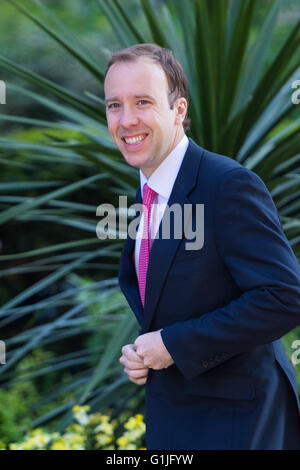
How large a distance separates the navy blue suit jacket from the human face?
73mm

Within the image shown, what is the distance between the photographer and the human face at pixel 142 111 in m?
1.29

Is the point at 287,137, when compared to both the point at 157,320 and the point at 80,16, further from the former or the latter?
the point at 80,16

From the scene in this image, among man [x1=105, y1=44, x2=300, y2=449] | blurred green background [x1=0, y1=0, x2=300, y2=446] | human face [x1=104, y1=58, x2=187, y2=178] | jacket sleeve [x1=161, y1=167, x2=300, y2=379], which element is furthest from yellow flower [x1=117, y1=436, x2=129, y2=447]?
human face [x1=104, y1=58, x2=187, y2=178]

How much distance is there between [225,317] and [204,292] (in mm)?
84

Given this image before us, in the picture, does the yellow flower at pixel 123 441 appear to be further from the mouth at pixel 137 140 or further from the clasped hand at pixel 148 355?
the mouth at pixel 137 140

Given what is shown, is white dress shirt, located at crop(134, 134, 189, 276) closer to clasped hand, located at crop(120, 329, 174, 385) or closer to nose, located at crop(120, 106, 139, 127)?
nose, located at crop(120, 106, 139, 127)

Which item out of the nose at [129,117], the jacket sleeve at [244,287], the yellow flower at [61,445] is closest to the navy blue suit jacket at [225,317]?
the jacket sleeve at [244,287]

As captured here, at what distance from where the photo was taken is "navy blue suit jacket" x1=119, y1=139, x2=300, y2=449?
Result: 1.17 m

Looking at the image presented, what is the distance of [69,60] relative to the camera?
16.8 ft

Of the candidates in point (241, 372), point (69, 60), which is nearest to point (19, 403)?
point (241, 372)

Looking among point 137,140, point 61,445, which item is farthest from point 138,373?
point 61,445

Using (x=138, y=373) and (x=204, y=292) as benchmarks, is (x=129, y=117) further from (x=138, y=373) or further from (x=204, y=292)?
(x=138, y=373)

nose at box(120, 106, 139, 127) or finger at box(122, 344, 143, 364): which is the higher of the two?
nose at box(120, 106, 139, 127)

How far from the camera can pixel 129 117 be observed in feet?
4.30
